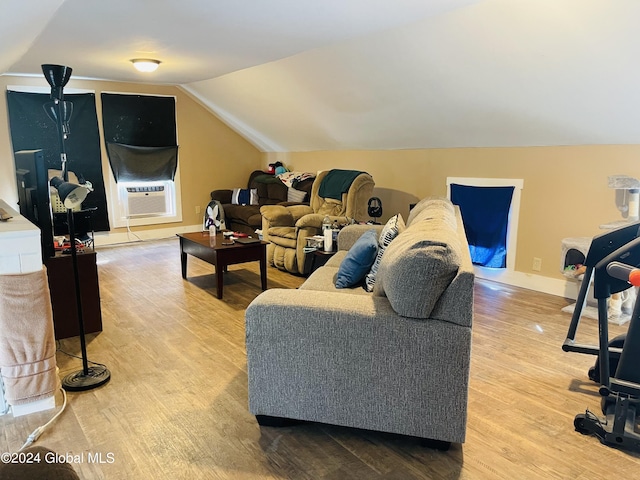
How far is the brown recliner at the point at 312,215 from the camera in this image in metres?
4.74

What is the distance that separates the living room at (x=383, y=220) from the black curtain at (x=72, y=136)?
0.13 metres

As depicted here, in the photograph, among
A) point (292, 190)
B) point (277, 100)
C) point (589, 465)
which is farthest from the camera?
point (292, 190)

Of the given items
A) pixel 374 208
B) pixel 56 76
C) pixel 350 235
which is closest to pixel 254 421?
pixel 350 235

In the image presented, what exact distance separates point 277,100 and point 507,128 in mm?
2899

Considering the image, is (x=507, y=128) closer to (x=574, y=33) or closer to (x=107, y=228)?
(x=574, y=33)

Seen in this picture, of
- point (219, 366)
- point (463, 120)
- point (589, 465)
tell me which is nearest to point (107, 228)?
point (219, 366)

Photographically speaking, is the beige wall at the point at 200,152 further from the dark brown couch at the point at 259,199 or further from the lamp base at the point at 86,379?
the lamp base at the point at 86,379

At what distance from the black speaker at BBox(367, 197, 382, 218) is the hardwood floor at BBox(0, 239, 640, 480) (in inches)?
83.2

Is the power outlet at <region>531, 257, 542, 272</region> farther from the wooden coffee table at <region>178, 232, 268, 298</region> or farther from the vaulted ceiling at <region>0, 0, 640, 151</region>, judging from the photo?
the wooden coffee table at <region>178, 232, 268, 298</region>

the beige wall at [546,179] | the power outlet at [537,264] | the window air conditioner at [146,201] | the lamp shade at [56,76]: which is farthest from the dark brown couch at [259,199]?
the lamp shade at [56,76]

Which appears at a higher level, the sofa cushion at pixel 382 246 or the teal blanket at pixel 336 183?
the teal blanket at pixel 336 183

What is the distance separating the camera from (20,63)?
15.7ft

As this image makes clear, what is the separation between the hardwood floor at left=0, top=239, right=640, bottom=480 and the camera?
1.92 metres

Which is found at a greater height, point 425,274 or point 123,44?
point 123,44
